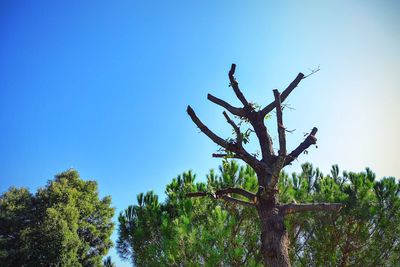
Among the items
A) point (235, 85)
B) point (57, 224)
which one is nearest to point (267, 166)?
point (235, 85)

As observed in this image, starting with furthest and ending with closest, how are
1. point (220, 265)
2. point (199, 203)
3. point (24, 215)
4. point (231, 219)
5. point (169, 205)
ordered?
point (24, 215) < point (169, 205) < point (199, 203) < point (231, 219) < point (220, 265)

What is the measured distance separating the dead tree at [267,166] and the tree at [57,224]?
1737 centimetres

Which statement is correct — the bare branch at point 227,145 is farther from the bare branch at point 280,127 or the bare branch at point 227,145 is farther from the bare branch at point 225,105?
the bare branch at point 225,105

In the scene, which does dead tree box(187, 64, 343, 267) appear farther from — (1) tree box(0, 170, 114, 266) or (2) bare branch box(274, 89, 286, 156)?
(1) tree box(0, 170, 114, 266)

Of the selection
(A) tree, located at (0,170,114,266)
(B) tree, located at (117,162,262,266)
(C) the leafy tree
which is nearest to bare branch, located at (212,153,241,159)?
(B) tree, located at (117,162,262,266)

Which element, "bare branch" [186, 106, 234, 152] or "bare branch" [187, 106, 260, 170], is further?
"bare branch" [186, 106, 234, 152]

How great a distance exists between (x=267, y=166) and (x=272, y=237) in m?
0.83

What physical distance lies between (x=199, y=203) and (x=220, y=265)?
86.8 inches

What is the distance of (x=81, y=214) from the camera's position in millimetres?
21000

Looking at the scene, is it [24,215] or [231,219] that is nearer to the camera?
[231,219]

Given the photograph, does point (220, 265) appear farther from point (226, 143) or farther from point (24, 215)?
point (24, 215)

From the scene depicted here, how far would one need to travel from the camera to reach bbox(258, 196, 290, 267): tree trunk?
3.32 metres

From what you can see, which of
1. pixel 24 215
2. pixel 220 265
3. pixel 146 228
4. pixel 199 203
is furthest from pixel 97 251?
pixel 220 265

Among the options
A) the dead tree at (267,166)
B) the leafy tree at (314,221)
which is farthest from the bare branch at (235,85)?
the leafy tree at (314,221)
